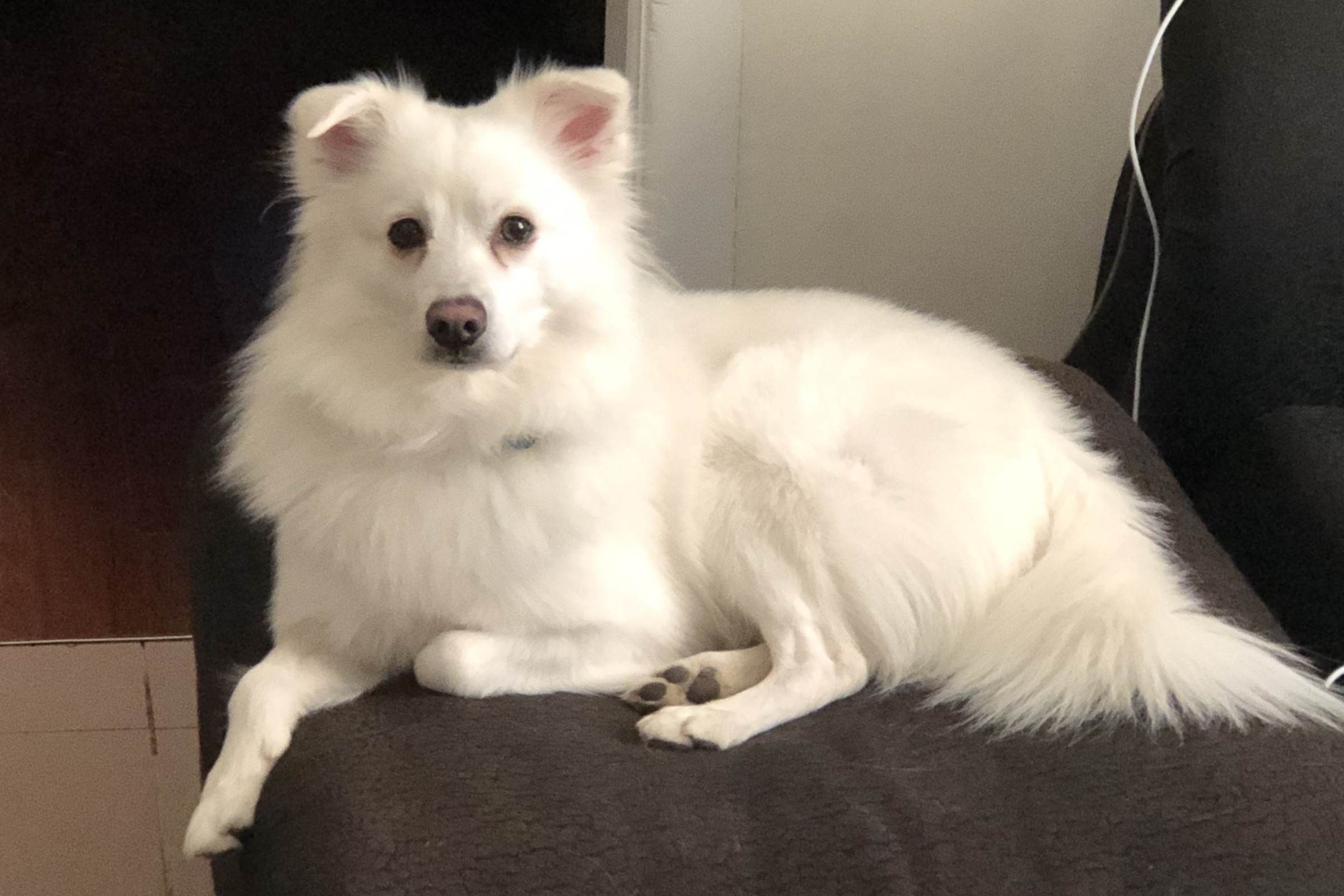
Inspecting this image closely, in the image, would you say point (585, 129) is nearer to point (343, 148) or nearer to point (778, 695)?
point (343, 148)

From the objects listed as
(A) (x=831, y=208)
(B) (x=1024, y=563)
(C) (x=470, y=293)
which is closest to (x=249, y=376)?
(C) (x=470, y=293)

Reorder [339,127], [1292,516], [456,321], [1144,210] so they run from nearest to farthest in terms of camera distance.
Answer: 1. [456,321]
2. [339,127]
3. [1292,516]
4. [1144,210]

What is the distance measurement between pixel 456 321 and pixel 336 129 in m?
0.33

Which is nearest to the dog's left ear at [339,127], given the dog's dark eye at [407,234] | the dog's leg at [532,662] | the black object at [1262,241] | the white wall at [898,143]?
the dog's dark eye at [407,234]

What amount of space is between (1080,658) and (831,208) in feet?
4.54

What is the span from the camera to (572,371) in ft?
4.15

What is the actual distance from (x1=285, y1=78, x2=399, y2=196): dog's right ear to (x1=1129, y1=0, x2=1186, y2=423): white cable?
1.29m

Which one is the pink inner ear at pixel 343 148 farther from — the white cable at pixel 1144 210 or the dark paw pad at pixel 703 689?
the white cable at pixel 1144 210

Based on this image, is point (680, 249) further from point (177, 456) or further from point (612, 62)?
point (177, 456)

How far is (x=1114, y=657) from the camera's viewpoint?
4.00 feet

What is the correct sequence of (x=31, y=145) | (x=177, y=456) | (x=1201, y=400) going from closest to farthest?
(x=1201, y=400)
(x=31, y=145)
(x=177, y=456)

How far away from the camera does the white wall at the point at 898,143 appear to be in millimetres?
2209

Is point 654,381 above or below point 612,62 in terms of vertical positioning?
below

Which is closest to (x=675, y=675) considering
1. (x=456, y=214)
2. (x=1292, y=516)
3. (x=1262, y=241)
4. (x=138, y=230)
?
(x=456, y=214)
